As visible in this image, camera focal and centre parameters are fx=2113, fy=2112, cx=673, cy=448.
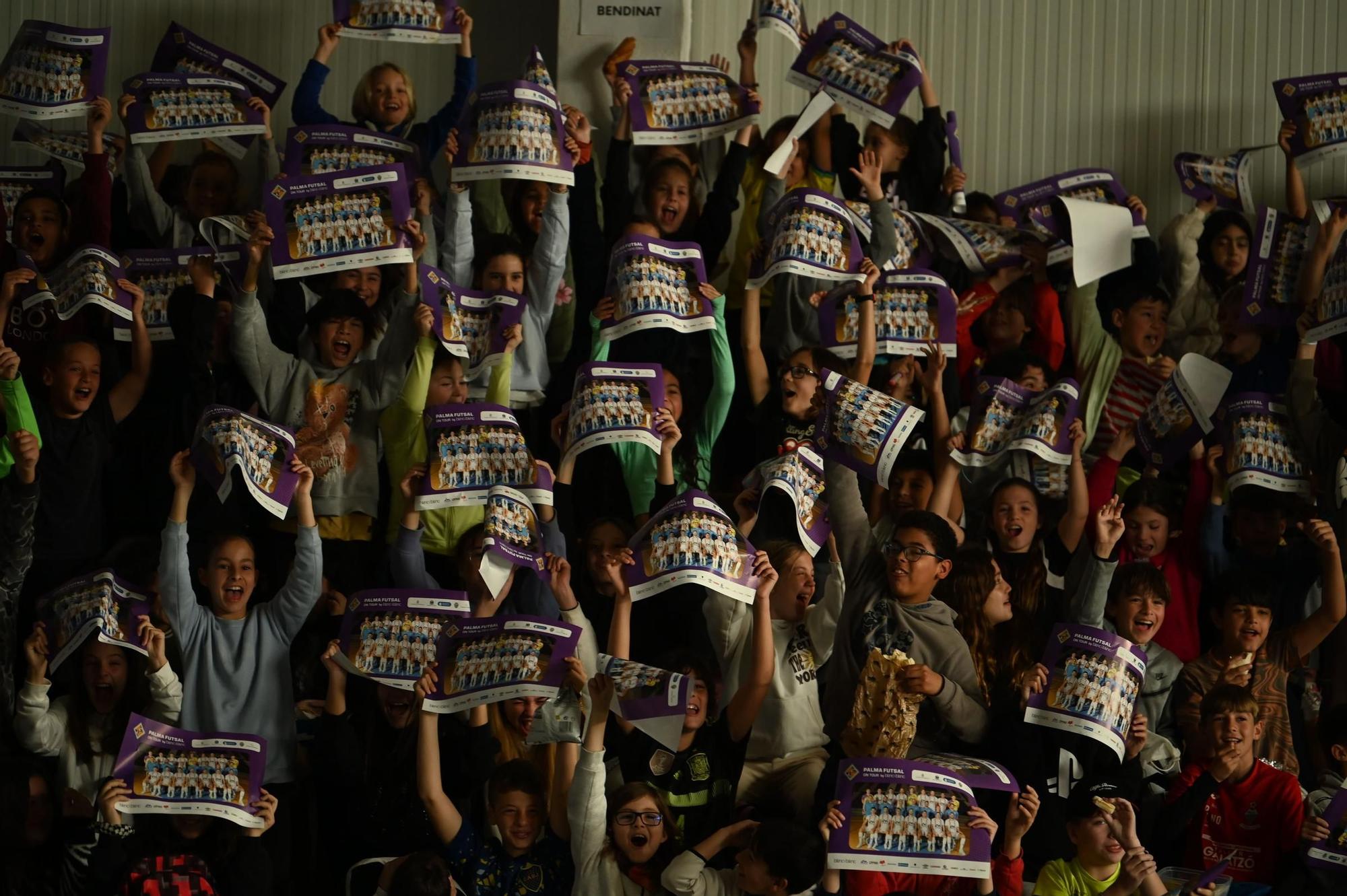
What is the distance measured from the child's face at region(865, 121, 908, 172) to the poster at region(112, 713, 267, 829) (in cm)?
332

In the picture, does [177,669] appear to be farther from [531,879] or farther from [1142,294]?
[1142,294]

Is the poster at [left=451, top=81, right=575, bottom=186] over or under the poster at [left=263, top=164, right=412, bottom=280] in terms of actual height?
over

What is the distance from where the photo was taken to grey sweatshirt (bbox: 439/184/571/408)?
23.0 feet

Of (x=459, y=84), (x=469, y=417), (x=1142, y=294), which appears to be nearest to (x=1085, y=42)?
(x=1142, y=294)

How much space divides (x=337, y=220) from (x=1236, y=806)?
10.8 feet

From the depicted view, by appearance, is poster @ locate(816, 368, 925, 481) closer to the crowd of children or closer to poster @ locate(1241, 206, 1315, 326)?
the crowd of children

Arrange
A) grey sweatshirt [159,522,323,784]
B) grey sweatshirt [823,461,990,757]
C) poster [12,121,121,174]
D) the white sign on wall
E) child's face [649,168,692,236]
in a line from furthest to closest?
the white sign on wall → poster [12,121,121,174] → child's face [649,168,692,236] → grey sweatshirt [159,522,323,784] → grey sweatshirt [823,461,990,757]

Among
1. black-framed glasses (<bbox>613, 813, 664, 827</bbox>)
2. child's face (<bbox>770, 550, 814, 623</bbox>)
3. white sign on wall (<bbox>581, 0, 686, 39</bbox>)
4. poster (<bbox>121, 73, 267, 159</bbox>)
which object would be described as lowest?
black-framed glasses (<bbox>613, 813, 664, 827</bbox>)

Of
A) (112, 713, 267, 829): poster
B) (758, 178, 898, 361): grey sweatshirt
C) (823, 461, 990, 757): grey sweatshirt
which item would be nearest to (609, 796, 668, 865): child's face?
(823, 461, 990, 757): grey sweatshirt

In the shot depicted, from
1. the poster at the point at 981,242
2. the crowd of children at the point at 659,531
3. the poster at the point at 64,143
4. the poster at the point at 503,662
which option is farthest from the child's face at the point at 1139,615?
the poster at the point at 64,143

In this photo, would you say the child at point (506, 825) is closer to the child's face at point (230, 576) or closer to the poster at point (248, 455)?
the child's face at point (230, 576)

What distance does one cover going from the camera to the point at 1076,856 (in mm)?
5570

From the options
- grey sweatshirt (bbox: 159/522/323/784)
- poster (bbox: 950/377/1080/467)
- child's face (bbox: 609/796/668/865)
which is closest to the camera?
child's face (bbox: 609/796/668/865)

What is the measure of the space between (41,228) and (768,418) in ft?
8.48
